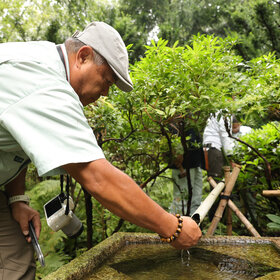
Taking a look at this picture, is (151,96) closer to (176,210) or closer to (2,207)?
(2,207)

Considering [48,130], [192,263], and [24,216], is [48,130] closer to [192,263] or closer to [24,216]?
[24,216]

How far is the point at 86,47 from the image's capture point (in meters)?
1.34

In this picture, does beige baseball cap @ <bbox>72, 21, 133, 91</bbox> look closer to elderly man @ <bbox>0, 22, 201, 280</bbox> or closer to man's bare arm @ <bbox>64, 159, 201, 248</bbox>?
elderly man @ <bbox>0, 22, 201, 280</bbox>

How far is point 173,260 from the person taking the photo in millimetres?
2014

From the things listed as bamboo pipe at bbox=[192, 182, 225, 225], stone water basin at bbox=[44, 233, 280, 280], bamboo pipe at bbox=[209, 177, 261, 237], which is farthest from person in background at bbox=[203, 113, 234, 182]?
stone water basin at bbox=[44, 233, 280, 280]

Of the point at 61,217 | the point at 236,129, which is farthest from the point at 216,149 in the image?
the point at 61,217

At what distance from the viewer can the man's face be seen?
4.48ft

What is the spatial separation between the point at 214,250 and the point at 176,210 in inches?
69.2

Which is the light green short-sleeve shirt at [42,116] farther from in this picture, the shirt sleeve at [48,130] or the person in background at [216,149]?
the person in background at [216,149]

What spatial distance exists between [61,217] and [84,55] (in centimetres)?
88

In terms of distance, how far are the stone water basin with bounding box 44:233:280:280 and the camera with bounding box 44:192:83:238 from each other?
20 cm

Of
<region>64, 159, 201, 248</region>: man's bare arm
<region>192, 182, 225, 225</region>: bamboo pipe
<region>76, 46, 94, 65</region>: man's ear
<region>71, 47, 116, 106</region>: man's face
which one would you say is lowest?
<region>192, 182, 225, 225</region>: bamboo pipe

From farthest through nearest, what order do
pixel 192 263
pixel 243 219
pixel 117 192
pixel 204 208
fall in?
pixel 243 219 < pixel 204 208 < pixel 192 263 < pixel 117 192

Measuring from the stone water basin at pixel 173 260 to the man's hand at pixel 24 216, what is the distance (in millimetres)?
279
